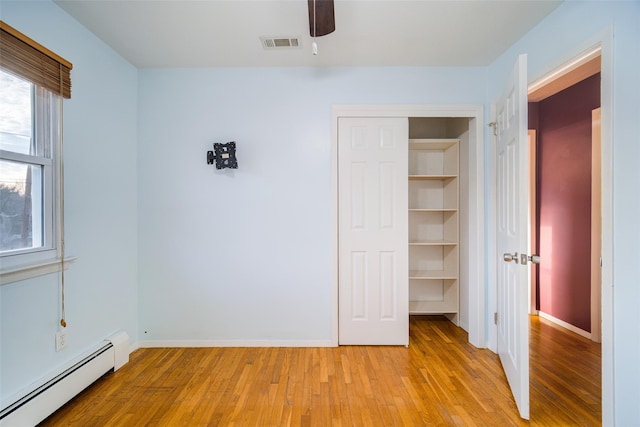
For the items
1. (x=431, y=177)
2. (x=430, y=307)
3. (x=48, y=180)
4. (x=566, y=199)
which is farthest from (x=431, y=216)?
(x=48, y=180)

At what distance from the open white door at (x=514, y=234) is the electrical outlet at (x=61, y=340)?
2.89m

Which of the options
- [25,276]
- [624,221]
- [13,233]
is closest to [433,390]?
[624,221]

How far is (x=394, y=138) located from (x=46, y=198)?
8.75 feet

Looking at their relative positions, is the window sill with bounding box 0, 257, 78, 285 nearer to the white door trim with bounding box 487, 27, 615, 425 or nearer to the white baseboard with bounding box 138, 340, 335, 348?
the white baseboard with bounding box 138, 340, 335, 348

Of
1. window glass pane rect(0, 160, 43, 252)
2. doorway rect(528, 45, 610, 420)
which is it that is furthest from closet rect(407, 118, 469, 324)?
window glass pane rect(0, 160, 43, 252)

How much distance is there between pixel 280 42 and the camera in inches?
91.6

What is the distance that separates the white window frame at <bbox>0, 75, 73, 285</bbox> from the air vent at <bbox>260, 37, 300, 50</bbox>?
1471mm

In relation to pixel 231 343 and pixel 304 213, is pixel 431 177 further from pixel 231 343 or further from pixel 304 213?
pixel 231 343

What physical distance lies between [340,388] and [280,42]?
8.64ft

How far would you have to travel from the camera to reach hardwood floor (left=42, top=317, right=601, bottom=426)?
1.80 m

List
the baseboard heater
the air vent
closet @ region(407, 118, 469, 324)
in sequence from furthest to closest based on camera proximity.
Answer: closet @ region(407, 118, 469, 324) < the air vent < the baseboard heater

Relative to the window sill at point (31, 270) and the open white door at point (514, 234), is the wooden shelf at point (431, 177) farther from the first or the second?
the window sill at point (31, 270)

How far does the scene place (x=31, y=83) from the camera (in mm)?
1794

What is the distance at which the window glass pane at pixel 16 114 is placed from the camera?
1.66 metres
